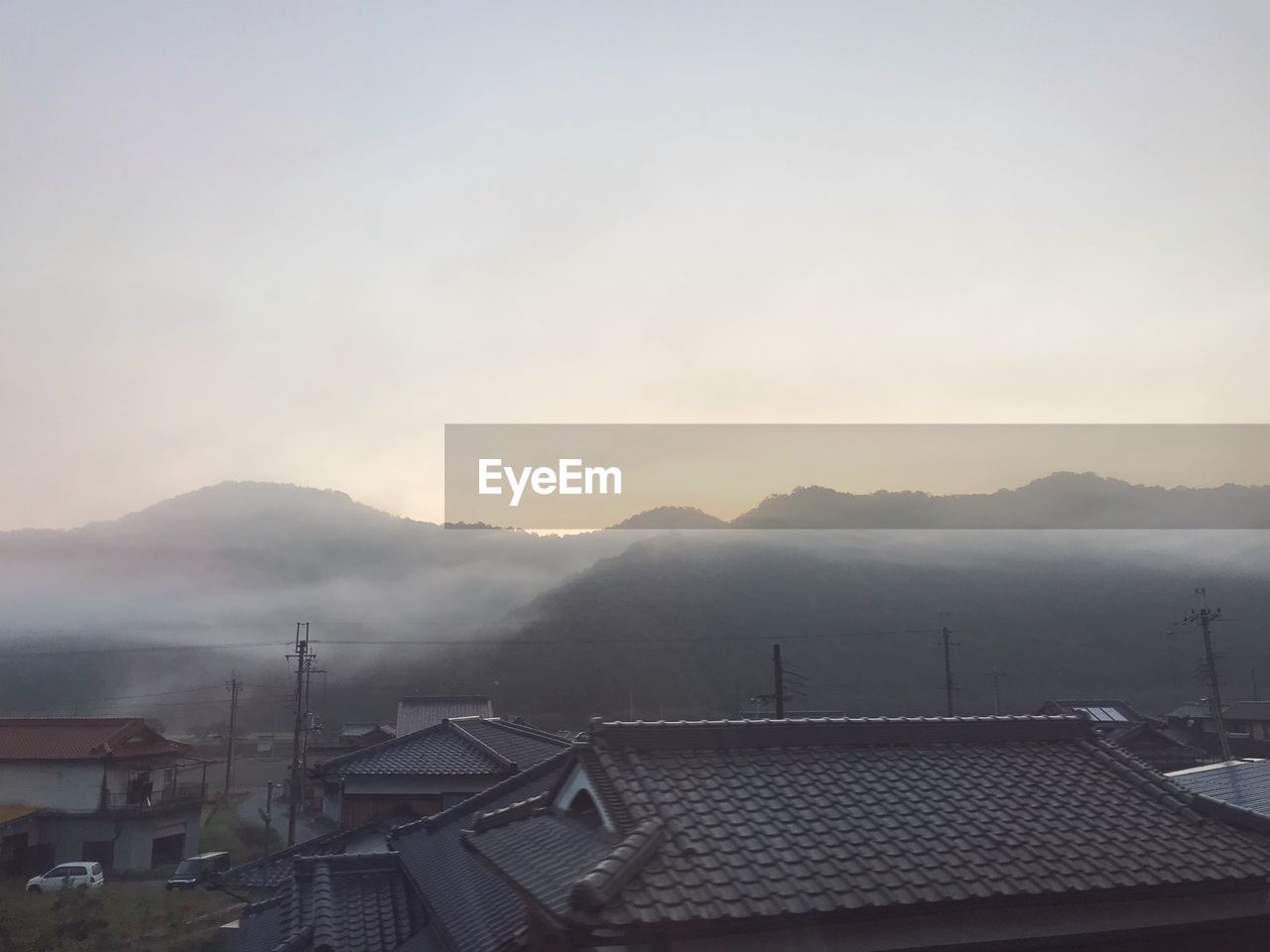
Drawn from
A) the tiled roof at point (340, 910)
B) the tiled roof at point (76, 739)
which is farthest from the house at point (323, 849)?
the tiled roof at point (76, 739)

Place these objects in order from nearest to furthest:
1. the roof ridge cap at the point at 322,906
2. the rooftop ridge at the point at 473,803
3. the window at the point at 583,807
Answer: the window at the point at 583,807 → the roof ridge cap at the point at 322,906 → the rooftop ridge at the point at 473,803

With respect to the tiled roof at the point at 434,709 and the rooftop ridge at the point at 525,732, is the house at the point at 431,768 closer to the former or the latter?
the rooftop ridge at the point at 525,732

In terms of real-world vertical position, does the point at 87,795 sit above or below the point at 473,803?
below

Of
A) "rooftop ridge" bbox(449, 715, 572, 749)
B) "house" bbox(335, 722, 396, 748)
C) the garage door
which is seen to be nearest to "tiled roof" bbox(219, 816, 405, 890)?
"rooftop ridge" bbox(449, 715, 572, 749)

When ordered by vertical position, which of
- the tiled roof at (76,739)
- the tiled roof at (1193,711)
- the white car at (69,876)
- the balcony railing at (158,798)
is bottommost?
the white car at (69,876)

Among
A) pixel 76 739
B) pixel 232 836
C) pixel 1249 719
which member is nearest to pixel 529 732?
pixel 76 739

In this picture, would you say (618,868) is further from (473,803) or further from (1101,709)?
(1101,709)
